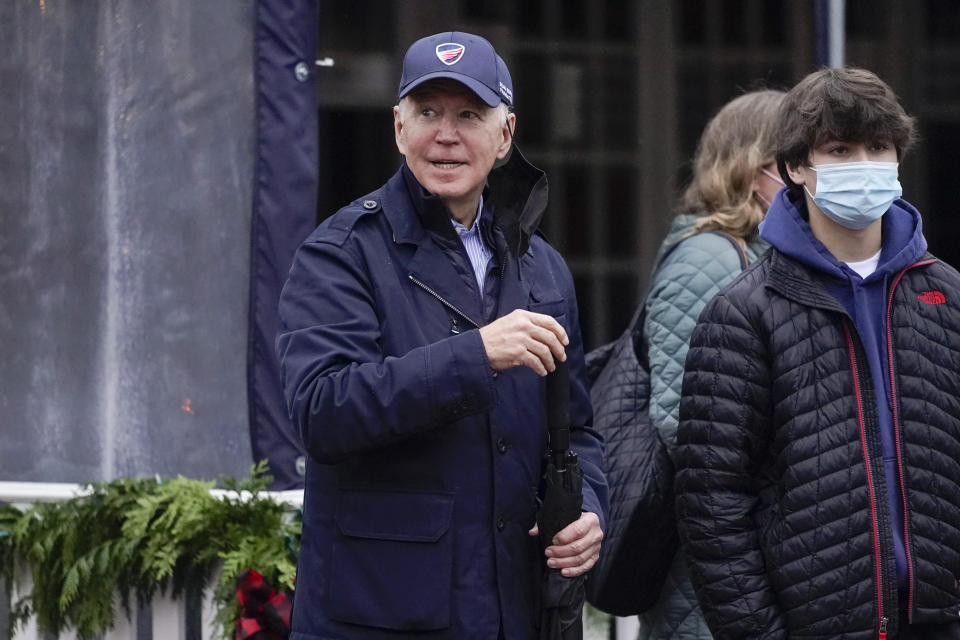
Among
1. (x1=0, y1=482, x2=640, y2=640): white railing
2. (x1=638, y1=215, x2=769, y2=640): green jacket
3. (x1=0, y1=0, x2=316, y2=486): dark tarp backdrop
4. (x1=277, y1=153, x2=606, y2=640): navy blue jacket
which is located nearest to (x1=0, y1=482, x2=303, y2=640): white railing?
(x1=0, y1=482, x2=640, y2=640): white railing

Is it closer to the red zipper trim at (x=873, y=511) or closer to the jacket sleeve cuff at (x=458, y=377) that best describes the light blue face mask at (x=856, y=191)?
the red zipper trim at (x=873, y=511)

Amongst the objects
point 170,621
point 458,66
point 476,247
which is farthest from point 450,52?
point 170,621

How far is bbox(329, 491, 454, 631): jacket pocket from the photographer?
Result: 2.61m

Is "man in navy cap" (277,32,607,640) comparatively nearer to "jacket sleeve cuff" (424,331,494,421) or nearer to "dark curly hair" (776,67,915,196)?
"jacket sleeve cuff" (424,331,494,421)

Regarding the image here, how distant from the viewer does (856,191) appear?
2.97 meters

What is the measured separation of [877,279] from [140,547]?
2.17 metres

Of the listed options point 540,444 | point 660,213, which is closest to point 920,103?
point 660,213

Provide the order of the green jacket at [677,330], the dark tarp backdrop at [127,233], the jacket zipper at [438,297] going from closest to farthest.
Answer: the jacket zipper at [438,297] → the green jacket at [677,330] → the dark tarp backdrop at [127,233]

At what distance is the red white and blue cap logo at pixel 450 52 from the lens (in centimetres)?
276

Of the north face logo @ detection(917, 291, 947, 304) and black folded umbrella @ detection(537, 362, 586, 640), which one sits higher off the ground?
the north face logo @ detection(917, 291, 947, 304)

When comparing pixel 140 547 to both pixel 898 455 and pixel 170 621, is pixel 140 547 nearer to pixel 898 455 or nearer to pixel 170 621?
pixel 170 621

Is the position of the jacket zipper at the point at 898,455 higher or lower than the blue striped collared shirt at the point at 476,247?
lower

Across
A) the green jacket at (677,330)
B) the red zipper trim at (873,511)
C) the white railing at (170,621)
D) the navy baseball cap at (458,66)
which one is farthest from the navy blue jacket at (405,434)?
the white railing at (170,621)

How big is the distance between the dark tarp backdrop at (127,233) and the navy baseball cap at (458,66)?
5.20 feet
